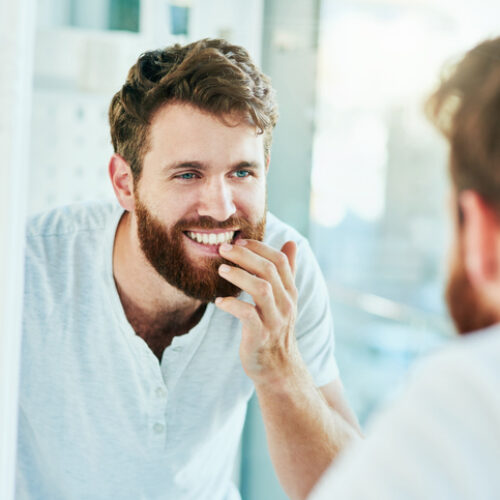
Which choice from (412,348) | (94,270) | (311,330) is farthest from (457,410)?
(94,270)

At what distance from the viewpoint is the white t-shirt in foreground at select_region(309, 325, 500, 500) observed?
336 millimetres

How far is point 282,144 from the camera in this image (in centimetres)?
81

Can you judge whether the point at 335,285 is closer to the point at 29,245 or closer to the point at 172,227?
the point at 172,227

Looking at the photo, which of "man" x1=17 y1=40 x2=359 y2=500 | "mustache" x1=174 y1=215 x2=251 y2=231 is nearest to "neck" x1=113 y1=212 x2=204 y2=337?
"man" x1=17 y1=40 x2=359 y2=500

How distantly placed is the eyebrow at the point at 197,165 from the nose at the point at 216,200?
0.08 feet

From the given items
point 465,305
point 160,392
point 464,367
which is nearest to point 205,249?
point 160,392

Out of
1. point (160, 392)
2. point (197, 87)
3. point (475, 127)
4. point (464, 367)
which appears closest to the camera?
point (464, 367)

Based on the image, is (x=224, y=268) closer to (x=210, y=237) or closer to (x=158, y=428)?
(x=210, y=237)

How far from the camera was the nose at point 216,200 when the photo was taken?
2.58ft

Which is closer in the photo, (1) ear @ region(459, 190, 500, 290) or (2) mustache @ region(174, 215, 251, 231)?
(1) ear @ region(459, 190, 500, 290)

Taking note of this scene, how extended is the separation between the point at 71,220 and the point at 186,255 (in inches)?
7.6

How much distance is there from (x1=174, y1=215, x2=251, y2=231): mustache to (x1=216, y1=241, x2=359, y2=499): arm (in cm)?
3

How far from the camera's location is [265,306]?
2.60ft

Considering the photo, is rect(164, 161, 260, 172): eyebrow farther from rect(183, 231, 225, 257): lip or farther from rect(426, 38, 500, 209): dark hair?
rect(426, 38, 500, 209): dark hair
